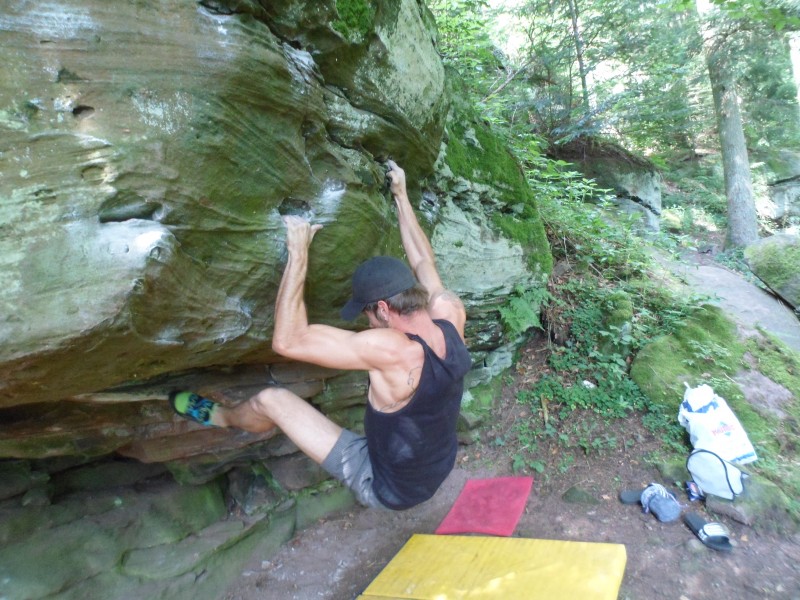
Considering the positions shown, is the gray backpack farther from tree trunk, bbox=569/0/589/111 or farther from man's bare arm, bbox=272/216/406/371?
tree trunk, bbox=569/0/589/111

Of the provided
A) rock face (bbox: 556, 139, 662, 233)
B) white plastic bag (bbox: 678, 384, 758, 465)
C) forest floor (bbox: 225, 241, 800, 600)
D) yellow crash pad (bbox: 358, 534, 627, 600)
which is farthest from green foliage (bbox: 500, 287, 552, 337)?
rock face (bbox: 556, 139, 662, 233)

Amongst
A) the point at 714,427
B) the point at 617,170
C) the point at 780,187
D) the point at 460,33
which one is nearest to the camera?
the point at 714,427

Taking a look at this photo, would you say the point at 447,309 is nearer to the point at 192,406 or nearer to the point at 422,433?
the point at 422,433

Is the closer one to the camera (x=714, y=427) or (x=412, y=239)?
(x=412, y=239)

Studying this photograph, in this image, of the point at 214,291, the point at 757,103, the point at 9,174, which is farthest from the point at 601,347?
the point at 757,103

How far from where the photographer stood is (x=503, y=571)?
13.3ft

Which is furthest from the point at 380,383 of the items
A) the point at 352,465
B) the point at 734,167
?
the point at 734,167

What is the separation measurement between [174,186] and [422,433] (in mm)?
2286

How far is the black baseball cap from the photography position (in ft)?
11.4

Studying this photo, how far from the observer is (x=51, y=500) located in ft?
14.8

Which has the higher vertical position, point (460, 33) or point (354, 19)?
point (460, 33)

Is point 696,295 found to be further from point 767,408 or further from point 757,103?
point 757,103

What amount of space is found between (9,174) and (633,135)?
1535 centimetres

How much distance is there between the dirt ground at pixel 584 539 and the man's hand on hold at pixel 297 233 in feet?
10.9
